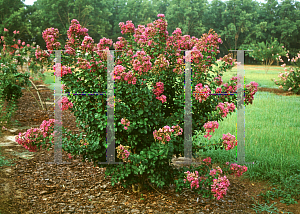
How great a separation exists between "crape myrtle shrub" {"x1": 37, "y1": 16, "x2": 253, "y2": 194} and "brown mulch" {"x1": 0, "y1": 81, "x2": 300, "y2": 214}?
266 mm

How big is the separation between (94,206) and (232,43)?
48.4 m

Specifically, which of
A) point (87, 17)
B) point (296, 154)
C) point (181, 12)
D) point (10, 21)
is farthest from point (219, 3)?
point (296, 154)

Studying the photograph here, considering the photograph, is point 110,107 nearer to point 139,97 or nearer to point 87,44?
point 139,97

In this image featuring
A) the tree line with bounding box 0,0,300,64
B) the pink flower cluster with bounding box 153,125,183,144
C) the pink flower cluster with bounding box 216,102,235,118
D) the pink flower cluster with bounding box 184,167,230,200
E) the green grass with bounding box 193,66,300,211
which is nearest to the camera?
the pink flower cluster with bounding box 153,125,183,144

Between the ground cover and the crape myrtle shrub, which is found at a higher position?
the crape myrtle shrub

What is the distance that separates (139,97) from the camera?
107 inches

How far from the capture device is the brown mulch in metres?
3.00

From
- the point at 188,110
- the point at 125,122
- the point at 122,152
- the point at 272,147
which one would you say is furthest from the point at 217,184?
the point at 272,147

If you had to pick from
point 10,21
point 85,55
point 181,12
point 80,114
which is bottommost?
point 80,114

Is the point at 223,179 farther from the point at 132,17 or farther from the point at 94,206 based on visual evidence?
the point at 132,17

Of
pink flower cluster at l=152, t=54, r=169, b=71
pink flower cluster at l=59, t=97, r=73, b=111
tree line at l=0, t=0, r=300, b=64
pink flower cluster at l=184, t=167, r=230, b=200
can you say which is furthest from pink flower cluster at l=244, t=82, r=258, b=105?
tree line at l=0, t=0, r=300, b=64

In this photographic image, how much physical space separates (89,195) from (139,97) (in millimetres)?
1400

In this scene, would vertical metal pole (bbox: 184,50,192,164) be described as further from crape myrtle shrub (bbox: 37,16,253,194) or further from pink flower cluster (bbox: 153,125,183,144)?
pink flower cluster (bbox: 153,125,183,144)

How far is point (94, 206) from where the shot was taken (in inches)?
119
